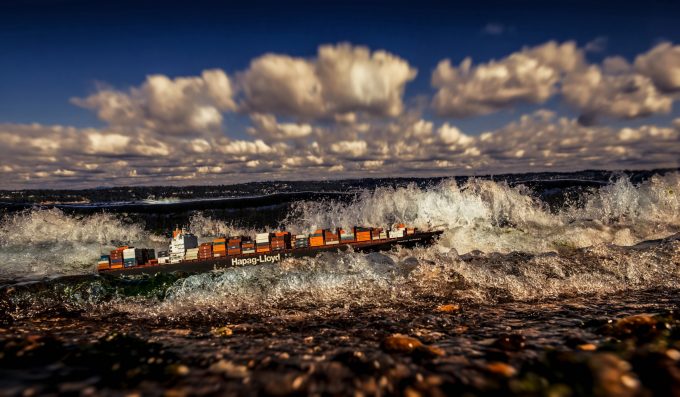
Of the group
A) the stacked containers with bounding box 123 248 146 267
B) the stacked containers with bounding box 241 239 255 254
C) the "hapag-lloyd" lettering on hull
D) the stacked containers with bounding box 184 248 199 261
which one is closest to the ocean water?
the stacked containers with bounding box 123 248 146 267

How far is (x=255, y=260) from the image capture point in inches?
1513

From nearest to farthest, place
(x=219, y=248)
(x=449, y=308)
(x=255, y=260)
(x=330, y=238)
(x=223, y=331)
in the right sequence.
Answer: (x=223, y=331), (x=449, y=308), (x=219, y=248), (x=255, y=260), (x=330, y=238)

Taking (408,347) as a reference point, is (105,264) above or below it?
below

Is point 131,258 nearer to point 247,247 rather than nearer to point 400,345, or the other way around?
point 247,247

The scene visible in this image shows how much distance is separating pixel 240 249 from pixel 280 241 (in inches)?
196

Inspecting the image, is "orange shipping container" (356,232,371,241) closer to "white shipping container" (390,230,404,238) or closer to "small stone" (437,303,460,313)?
"white shipping container" (390,230,404,238)

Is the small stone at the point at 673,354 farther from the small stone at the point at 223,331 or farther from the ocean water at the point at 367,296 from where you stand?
the small stone at the point at 223,331

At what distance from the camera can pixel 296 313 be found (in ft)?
44.1

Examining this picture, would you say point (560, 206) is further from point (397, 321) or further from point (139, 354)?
point (139, 354)

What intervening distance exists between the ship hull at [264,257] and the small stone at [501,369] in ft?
111

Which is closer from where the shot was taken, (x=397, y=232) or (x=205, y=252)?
(x=205, y=252)

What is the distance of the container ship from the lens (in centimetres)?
3375

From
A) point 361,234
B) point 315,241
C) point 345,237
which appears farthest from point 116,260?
point 361,234

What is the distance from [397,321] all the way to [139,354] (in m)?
7.73
